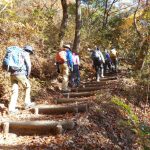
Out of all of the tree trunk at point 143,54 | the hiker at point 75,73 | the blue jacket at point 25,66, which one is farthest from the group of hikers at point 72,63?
the blue jacket at point 25,66

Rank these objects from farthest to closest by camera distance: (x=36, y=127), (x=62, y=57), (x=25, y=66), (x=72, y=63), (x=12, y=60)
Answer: (x=72, y=63) < (x=62, y=57) < (x=25, y=66) < (x=12, y=60) < (x=36, y=127)

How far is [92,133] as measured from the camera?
8.61m

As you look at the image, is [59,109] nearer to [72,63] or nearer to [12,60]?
[12,60]

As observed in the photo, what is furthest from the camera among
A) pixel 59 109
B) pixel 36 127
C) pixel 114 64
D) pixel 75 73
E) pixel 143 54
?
pixel 114 64

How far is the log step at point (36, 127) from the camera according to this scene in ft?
27.6

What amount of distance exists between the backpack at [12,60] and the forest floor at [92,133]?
1379 mm

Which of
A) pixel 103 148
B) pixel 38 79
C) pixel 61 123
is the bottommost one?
pixel 103 148

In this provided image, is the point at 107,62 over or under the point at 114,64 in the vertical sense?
over

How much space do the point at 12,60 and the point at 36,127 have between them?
2318 millimetres

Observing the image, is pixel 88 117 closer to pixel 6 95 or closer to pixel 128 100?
pixel 6 95

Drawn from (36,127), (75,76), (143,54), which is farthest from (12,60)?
(143,54)

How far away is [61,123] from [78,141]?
31.5 inches

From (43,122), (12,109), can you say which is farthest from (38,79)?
(43,122)

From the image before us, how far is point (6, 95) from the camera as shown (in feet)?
36.3
